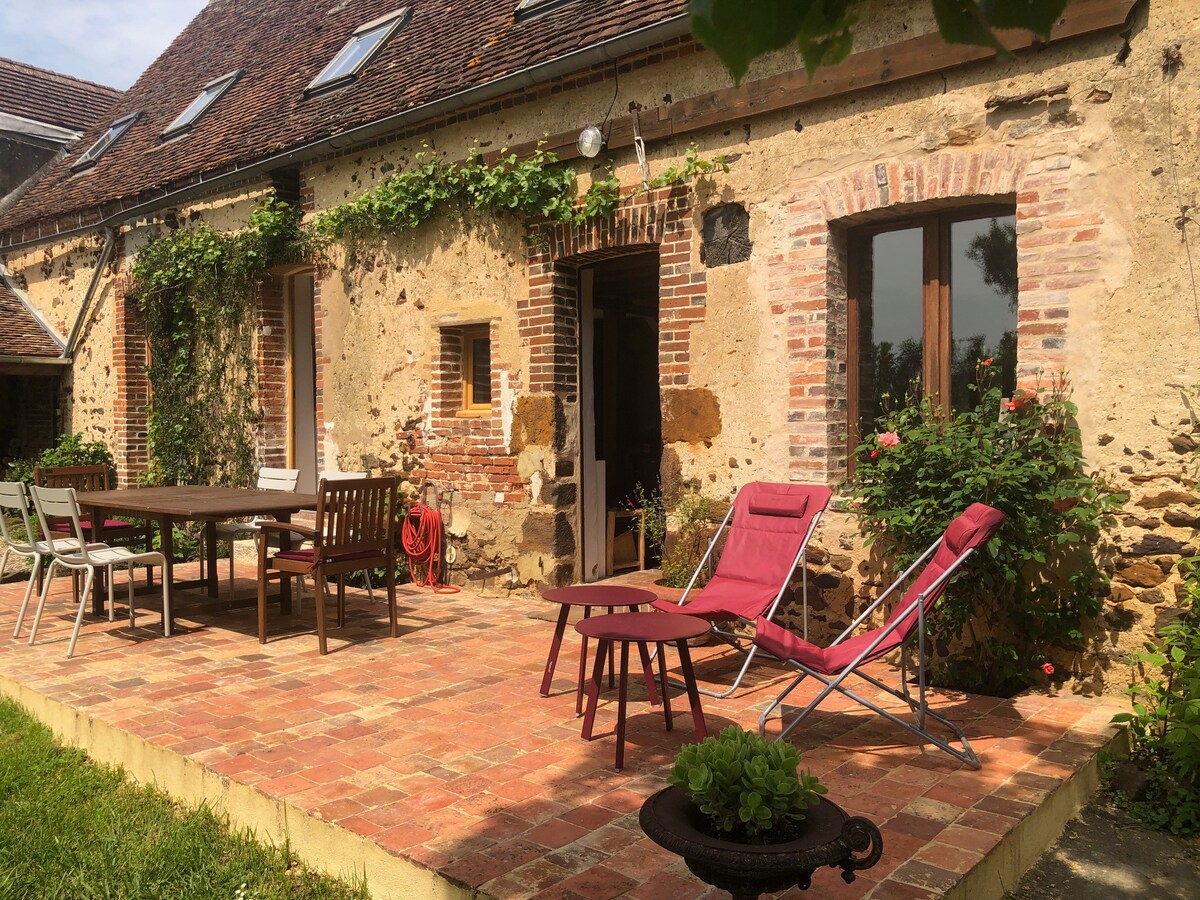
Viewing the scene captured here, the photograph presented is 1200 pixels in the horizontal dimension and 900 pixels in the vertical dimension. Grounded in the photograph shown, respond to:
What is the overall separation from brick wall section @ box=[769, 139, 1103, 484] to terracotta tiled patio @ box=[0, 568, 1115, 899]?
1.53m

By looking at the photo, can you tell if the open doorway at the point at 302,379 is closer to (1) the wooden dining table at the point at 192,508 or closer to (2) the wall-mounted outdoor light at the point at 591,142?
(1) the wooden dining table at the point at 192,508

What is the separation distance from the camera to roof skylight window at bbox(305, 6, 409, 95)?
930cm

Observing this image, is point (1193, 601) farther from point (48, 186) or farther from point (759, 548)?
point (48, 186)

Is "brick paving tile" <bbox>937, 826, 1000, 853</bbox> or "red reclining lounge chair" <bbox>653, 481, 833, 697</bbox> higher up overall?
"red reclining lounge chair" <bbox>653, 481, 833, 697</bbox>

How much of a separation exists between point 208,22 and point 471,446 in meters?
11.8

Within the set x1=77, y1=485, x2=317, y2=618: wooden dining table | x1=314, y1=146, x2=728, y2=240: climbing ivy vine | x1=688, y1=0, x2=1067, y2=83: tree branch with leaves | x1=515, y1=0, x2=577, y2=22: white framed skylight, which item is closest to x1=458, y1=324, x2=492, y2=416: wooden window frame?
x1=314, y1=146, x2=728, y2=240: climbing ivy vine

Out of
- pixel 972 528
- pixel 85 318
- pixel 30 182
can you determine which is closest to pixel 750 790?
pixel 972 528

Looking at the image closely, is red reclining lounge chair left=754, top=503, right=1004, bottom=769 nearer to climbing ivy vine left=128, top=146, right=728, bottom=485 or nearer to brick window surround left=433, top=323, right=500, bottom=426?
climbing ivy vine left=128, top=146, right=728, bottom=485

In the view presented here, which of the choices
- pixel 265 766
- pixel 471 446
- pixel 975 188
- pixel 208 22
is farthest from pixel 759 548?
pixel 208 22

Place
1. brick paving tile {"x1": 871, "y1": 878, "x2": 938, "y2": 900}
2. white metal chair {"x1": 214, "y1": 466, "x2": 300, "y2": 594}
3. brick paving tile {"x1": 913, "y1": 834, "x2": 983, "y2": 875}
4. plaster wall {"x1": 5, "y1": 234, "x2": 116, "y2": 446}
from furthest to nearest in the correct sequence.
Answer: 1. plaster wall {"x1": 5, "y1": 234, "x2": 116, "y2": 446}
2. white metal chair {"x1": 214, "y1": 466, "x2": 300, "y2": 594}
3. brick paving tile {"x1": 913, "y1": 834, "x2": 983, "y2": 875}
4. brick paving tile {"x1": 871, "y1": 878, "x2": 938, "y2": 900}

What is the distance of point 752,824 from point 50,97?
17810 millimetres

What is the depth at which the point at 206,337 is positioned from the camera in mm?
10086

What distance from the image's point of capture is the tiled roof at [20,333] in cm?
1169

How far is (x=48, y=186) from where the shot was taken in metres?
13.6
